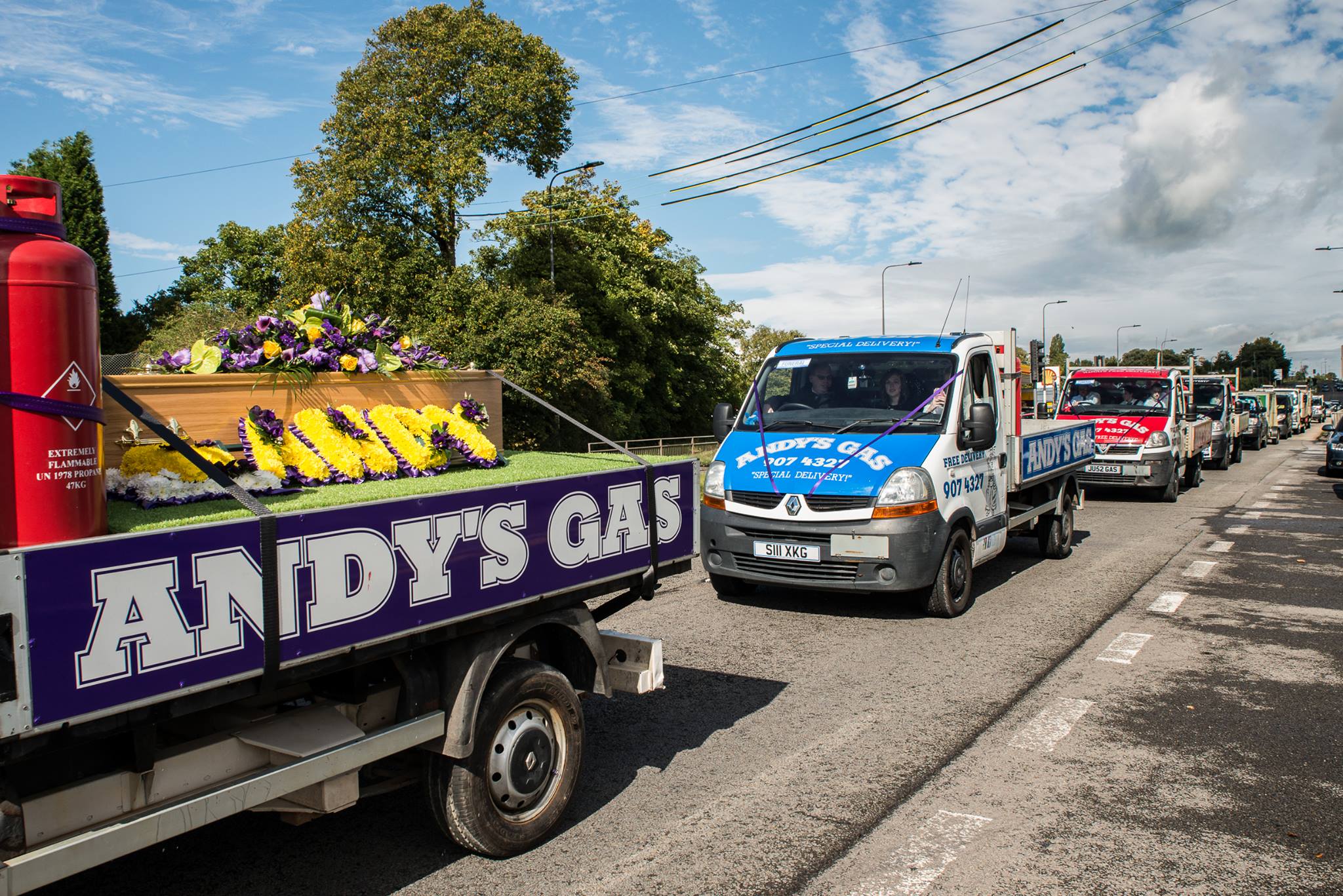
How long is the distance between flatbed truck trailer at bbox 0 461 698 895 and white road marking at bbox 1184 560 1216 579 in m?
7.87

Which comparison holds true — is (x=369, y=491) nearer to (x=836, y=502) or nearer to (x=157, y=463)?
(x=157, y=463)

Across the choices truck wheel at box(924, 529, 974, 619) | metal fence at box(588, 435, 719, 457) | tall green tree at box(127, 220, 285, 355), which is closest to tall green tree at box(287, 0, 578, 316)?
metal fence at box(588, 435, 719, 457)

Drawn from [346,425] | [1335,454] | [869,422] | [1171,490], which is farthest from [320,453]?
[1335,454]

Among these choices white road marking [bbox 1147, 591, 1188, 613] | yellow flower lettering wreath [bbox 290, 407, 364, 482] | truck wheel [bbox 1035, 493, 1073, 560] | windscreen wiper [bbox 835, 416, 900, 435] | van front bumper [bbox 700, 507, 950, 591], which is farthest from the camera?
truck wheel [bbox 1035, 493, 1073, 560]

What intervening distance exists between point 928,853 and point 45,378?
140 inches

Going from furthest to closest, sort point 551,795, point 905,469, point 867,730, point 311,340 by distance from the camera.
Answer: point 905,469
point 867,730
point 311,340
point 551,795

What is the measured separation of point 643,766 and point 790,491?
338 centimetres

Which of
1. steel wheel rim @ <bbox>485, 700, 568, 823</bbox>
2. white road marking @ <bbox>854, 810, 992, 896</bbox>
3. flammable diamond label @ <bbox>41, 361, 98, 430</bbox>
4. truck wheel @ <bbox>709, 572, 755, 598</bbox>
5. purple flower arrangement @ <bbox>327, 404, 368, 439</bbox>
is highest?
flammable diamond label @ <bbox>41, 361, 98, 430</bbox>

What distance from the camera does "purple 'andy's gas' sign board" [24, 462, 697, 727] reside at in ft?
8.32

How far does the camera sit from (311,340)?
182 inches

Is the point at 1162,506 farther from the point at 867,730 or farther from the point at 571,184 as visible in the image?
the point at 571,184

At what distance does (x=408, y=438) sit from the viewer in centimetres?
455

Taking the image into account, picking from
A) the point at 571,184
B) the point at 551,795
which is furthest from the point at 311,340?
the point at 571,184

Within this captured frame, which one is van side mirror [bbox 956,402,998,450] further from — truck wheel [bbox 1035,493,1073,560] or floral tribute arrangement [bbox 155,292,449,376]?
floral tribute arrangement [bbox 155,292,449,376]
